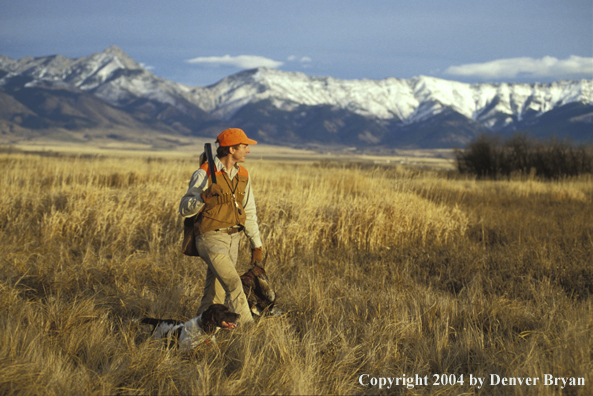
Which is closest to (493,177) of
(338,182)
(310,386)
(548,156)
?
(548,156)

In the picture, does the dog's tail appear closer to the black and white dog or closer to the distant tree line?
the black and white dog

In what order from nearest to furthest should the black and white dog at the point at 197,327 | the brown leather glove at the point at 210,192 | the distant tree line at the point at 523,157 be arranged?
the black and white dog at the point at 197,327 → the brown leather glove at the point at 210,192 → the distant tree line at the point at 523,157

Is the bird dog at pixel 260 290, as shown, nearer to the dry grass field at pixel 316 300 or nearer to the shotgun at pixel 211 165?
→ the dry grass field at pixel 316 300

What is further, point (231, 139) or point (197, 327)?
point (231, 139)

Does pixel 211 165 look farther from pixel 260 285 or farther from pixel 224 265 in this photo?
pixel 260 285

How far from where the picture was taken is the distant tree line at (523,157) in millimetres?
20562

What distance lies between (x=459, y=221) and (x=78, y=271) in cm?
708

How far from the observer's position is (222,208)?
350 cm

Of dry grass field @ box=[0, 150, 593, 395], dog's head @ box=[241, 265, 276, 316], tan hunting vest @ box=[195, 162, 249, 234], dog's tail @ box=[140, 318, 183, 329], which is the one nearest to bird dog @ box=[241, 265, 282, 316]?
dog's head @ box=[241, 265, 276, 316]

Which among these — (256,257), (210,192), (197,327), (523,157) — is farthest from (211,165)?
(523,157)

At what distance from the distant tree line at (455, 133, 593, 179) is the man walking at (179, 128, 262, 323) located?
1905cm

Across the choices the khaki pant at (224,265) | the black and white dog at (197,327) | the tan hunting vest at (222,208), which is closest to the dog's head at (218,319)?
the black and white dog at (197,327)

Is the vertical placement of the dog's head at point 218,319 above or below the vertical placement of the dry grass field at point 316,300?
above

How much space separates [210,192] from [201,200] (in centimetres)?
9
